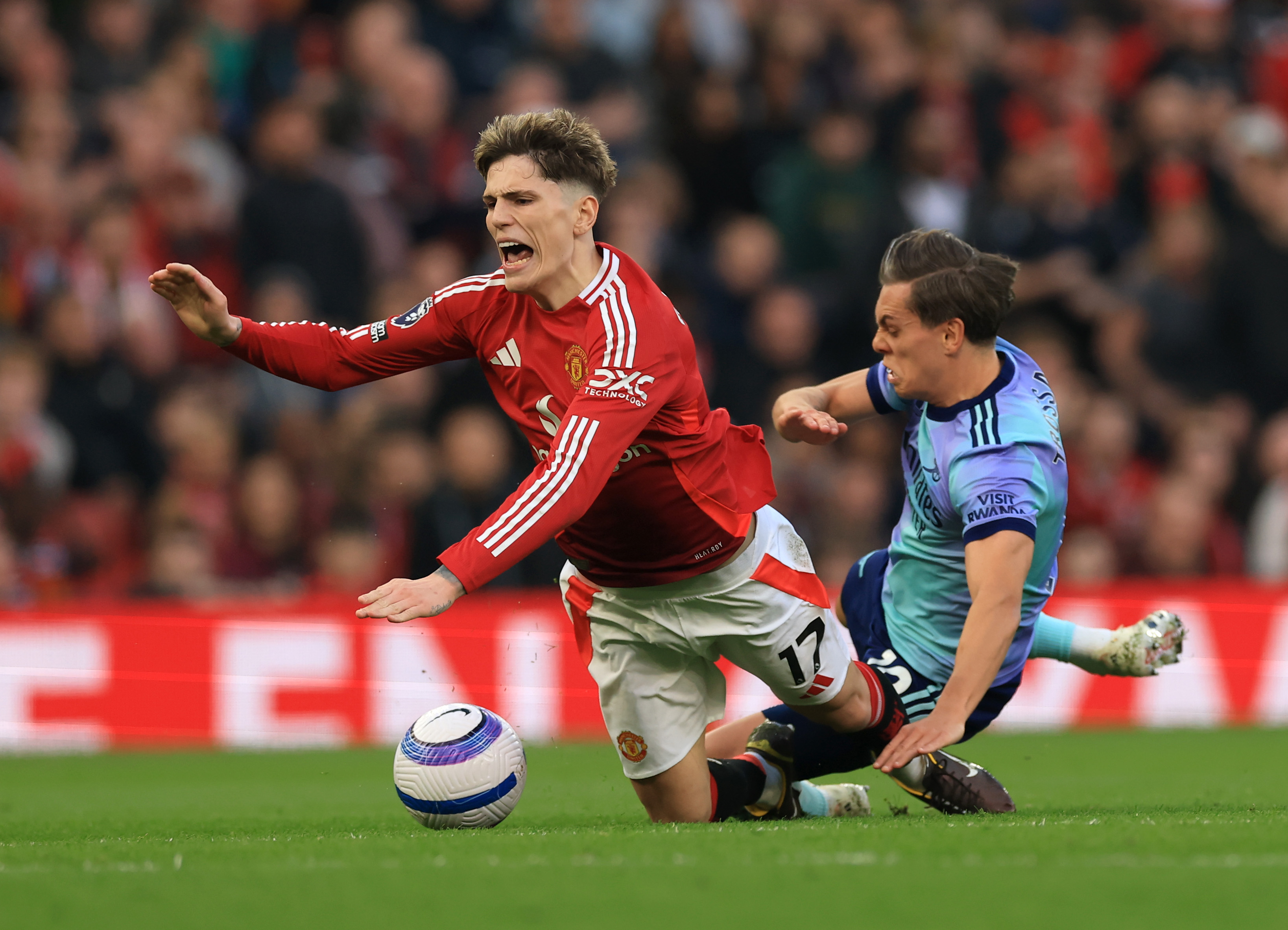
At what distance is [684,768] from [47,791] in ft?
11.4

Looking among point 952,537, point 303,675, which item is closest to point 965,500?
point 952,537

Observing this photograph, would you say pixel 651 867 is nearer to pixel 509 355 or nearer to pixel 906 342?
pixel 509 355

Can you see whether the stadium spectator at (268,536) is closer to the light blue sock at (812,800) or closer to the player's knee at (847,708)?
the light blue sock at (812,800)

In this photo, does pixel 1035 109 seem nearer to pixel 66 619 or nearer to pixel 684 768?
pixel 66 619

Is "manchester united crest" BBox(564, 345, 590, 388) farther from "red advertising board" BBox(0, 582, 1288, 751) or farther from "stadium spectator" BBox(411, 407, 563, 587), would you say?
"red advertising board" BBox(0, 582, 1288, 751)

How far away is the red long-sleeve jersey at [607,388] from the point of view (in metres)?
4.96

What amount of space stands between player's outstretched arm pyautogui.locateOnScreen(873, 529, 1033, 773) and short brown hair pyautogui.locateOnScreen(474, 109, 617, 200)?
160 centimetres

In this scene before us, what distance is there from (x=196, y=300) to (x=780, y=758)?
7.87 ft

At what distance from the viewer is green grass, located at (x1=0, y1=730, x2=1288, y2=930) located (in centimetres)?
353

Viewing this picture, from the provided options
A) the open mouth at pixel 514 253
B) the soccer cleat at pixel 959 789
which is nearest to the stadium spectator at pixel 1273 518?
the soccer cleat at pixel 959 789

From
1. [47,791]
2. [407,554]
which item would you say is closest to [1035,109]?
[407,554]

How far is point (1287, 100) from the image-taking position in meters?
13.9

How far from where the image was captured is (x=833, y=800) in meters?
6.14

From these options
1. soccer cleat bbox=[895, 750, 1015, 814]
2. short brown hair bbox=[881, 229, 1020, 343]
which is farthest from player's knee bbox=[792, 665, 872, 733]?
short brown hair bbox=[881, 229, 1020, 343]
